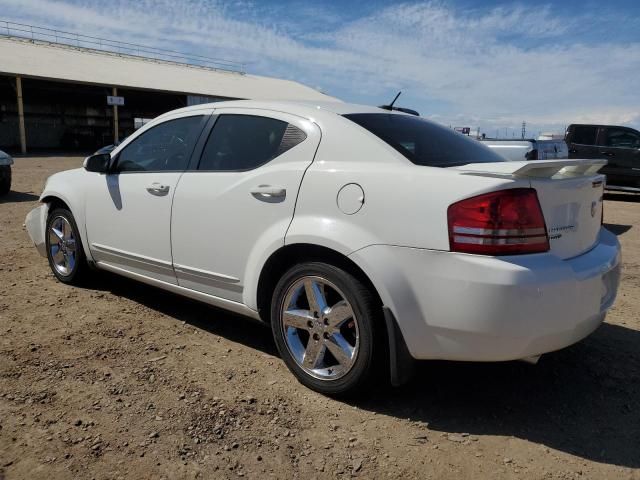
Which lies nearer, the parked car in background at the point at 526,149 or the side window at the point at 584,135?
the parked car in background at the point at 526,149

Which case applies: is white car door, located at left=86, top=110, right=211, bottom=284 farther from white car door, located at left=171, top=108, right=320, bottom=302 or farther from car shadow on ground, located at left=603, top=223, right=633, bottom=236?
car shadow on ground, located at left=603, top=223, right=633, bottom=236

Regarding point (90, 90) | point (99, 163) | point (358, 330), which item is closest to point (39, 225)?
point (99, 163)

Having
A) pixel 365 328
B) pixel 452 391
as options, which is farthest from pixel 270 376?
pixel 452 391

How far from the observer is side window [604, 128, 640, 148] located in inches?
525

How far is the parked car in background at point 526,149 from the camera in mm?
8742

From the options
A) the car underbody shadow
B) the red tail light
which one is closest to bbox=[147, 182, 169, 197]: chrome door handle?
the car underbody shadow

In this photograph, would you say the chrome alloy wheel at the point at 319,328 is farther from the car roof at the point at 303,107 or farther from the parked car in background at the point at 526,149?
the parked car in background at the point at 526,149

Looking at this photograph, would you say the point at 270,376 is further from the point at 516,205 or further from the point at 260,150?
the point at 516,205

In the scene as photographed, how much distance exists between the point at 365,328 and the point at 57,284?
11.1 feet

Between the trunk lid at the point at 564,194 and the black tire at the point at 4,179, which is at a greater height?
the trunk lid at the point at 564,194

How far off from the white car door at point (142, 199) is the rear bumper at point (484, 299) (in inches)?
66.3

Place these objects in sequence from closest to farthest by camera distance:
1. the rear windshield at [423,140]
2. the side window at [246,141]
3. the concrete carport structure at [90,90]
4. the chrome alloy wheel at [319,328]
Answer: the chrome alloy wheel at [319,328]
the rear windshield at [423,140]
the side window at [246,141]
the concrete carport structure at [90,90]

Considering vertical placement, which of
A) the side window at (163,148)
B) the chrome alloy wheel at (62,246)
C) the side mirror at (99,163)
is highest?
the side window at (163,148)

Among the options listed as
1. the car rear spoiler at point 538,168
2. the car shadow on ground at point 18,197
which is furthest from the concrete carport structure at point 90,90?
the car rear spoiler at point 538,168
